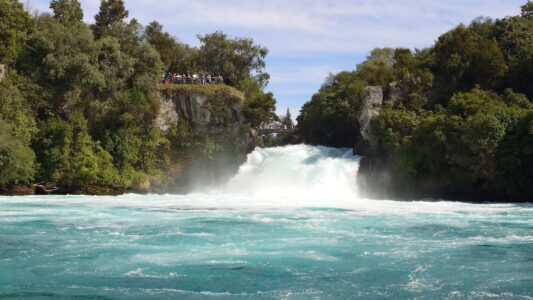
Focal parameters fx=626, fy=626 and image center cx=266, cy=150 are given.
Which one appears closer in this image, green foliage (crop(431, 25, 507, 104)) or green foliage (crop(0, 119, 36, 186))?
green foliage (crop(0, 119, 36, 186))

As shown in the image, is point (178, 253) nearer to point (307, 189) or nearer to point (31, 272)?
point (31, 272)

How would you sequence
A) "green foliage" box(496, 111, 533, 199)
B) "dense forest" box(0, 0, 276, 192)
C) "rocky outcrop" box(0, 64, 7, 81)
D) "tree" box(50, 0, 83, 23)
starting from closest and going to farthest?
"green foliage" box(496, 111, 533, 199)
"dense forest" box(0, 0, 276, 192)
"rocky outcrop" box(0, 64, 7, 81)
"tree" box(50, 0, 83, 23)

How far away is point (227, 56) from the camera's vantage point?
2039 inches

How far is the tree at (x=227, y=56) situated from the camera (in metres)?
51.4

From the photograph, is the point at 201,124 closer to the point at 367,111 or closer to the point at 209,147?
the point at 209,147

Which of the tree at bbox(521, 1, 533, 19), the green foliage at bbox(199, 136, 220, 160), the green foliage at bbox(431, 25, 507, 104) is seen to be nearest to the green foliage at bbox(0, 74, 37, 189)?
the green foliage at bbox(199, 136, 220, 160)

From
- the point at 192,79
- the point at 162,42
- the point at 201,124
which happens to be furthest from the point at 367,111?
the point at 162,42

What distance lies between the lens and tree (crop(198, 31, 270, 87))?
51.4m

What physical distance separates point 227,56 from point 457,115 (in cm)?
2053

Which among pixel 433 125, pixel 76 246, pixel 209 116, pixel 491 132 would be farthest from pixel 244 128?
pixel 76 246

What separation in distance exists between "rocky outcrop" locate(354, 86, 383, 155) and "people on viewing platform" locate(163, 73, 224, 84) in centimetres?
1135

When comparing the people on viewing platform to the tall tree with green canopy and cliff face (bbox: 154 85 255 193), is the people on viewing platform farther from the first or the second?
the tall tree with green canopy

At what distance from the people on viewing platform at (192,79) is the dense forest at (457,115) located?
1104 cm

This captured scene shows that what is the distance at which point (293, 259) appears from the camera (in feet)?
52.0
